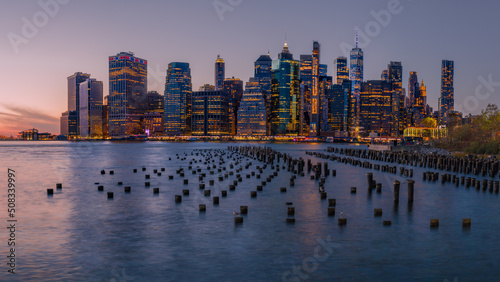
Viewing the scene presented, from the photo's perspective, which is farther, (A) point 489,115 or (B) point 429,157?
(A) point 489,115

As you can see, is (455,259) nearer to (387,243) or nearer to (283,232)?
(387,243)

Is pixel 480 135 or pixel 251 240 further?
pixel 480 135

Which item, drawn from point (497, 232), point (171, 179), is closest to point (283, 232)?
point (497, 232)

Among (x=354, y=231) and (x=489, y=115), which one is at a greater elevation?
(x=489, y=115)

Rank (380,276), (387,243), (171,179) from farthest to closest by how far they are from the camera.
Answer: (171,179), (387,243), (380,276)

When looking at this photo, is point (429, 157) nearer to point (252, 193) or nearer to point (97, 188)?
point (252, 193)

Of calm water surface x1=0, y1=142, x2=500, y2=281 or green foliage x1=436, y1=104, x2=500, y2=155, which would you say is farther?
green foliage x1=436, y1=104, x2=500, y2=155

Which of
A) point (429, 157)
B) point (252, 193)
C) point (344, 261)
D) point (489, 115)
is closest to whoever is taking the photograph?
point (344, 261)

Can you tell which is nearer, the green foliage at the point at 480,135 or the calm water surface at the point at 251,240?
the calm water surface at the point at 251,240
